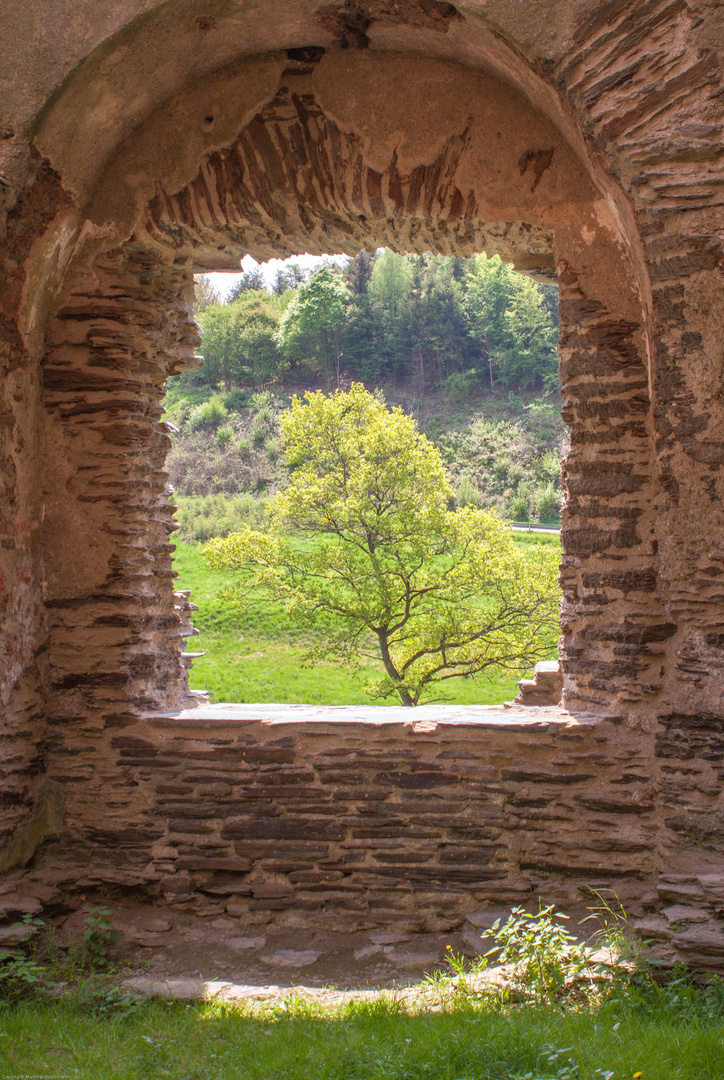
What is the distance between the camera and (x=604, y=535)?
3.71 meters

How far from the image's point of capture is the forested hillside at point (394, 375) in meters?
18.3

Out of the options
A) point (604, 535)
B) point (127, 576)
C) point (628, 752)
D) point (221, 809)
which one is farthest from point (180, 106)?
point (628, 752)

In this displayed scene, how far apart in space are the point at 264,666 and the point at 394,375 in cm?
1276

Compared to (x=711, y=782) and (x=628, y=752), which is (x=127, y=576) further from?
(x=711, y=782)

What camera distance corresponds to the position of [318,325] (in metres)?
22.5

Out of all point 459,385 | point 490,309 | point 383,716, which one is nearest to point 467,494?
point 459,385

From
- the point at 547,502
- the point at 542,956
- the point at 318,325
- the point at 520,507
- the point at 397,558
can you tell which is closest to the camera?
the point at 542,956

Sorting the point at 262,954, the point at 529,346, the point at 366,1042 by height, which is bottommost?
the point at 262,954

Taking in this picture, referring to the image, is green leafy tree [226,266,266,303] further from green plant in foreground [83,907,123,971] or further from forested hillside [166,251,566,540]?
green plant in foreground [83,907,123,971]

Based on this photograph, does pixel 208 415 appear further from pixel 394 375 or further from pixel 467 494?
pixel 467 494

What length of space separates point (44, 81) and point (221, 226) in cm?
99

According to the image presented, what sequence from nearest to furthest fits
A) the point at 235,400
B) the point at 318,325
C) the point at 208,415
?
the point at 208,415, the point at 235,400, the point at 318,325

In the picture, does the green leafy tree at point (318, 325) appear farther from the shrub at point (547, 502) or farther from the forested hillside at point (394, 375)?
the shrub at point (547, 502)

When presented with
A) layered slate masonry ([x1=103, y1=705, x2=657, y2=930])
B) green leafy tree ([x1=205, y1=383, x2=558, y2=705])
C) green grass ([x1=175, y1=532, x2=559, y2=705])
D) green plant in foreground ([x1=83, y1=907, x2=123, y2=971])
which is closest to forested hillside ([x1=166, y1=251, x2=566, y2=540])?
green grass ([x1=175, y1=532, x2=559, y2=705])
